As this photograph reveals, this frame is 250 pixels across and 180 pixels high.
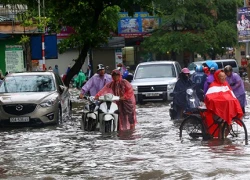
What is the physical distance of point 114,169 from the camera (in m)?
11.9

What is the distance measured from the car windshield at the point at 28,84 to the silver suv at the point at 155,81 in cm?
809

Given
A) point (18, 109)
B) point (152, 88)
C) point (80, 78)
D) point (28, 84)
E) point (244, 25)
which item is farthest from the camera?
point (80, 78)

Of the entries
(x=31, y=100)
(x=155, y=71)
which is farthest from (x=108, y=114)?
(x=155, y=71)

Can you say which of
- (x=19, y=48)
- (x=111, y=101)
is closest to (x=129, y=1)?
(x=19, y=48)

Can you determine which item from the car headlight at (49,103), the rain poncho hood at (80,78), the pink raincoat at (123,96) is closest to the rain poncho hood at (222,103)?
the pink raincoat at (123,96)

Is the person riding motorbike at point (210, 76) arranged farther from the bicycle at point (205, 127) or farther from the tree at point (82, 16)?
the tree at point (82, 16)

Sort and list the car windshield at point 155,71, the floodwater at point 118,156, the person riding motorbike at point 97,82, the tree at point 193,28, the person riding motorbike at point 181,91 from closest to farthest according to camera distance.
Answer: the floodwater at point 118,156, the person riding motorbike at point 181,91, the person riding motorbike at point 97,82, the car windshield at point 155,71, the tree at point 193,28

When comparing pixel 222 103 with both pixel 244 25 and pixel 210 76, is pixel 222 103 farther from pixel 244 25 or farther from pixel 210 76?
pixel 244 25

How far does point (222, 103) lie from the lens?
15.0 metres

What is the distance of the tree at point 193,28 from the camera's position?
58.2 m

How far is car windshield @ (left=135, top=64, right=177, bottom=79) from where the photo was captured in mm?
30406

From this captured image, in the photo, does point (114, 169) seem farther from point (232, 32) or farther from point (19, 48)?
point (232, 32)

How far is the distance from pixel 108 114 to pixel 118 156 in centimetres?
423

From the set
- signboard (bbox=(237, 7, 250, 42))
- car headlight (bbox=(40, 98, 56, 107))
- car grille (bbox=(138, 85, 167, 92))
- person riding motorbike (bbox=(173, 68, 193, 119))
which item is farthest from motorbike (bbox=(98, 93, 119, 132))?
signboard (bbox=(237, 7, 250, 42))
